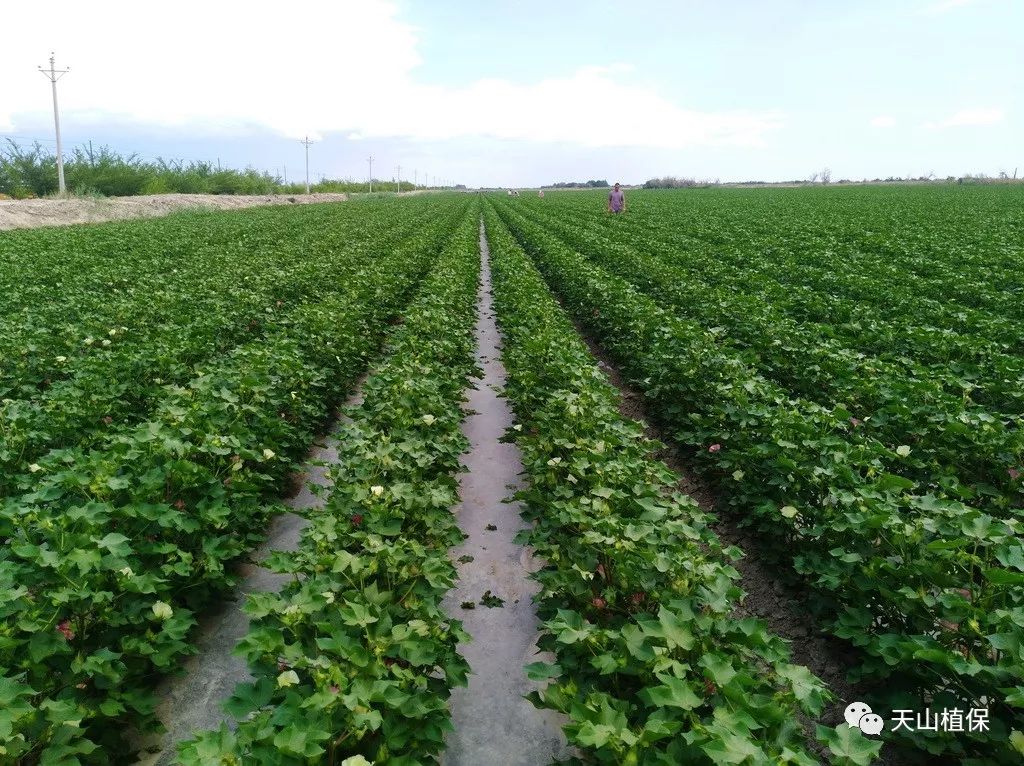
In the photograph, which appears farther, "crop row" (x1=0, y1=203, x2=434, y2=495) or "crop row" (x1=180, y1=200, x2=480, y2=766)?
"crop row" (x1=0, y1=203, x2=434, y2=495)

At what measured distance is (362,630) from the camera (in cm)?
244

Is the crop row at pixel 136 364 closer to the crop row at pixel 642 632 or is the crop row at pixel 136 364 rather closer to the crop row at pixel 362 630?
the crop row at pixel 362 630

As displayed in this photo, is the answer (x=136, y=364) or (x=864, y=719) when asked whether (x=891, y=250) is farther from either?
(x=136, y=364)

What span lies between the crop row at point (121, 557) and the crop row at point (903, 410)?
4.10 m

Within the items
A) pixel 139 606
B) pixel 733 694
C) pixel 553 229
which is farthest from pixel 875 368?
pixel 553 229

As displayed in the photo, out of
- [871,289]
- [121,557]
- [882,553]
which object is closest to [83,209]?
[871,289]

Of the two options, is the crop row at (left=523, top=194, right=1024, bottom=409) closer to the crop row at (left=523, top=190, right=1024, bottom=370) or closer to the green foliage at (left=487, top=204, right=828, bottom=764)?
the crop row at (left=523, top=190, right=1024, bottom=370)

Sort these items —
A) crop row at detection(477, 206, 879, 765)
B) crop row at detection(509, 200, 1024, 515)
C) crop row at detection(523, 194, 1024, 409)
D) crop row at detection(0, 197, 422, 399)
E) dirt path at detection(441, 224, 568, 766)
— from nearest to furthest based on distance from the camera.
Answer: crop row at detection(477, 206, 879, 765) → dirt path at detection(441, 224, 568, 766) → crop row at detection(509, 200, 1024, 515) → crop row at detection(523, 194, 1024, 409) → crop row at detection(0, 197, 422, 399)

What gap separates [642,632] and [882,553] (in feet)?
5.14

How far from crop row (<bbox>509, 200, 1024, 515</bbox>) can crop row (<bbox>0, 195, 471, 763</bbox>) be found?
4.10m

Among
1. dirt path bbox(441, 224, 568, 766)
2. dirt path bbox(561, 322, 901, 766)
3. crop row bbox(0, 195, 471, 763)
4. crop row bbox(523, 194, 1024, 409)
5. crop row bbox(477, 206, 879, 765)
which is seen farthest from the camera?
crop row bbox(523, 194, 1024, 409)

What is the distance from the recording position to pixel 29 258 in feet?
42.9

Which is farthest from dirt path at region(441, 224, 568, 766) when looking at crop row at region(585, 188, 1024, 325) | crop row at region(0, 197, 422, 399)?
crop row at region(585, 188, 1024, 325)

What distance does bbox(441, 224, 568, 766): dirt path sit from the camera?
2.77m
